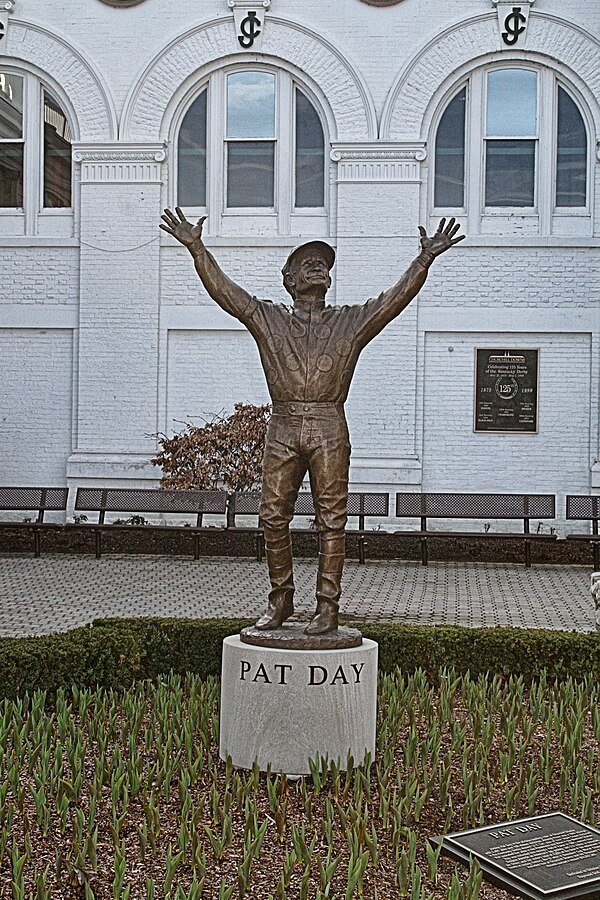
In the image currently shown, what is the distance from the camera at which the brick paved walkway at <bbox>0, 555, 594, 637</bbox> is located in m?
12.5

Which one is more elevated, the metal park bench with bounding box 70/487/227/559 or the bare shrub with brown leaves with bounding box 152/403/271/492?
the bare shrub with brown leaves with bounding box 152/403/271/492

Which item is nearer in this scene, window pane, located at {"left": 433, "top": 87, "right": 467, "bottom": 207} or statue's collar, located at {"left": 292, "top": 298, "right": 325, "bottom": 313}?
statue's collar, located at {"left": 292, "top": 298, "right": 325, "bottom": 313}

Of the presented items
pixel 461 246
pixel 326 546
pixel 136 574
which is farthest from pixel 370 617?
pixel 461 246

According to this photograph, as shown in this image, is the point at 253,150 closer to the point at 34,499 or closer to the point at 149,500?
the point at 149,500

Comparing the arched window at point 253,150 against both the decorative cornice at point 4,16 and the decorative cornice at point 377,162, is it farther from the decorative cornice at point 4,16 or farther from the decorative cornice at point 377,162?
the decorative cornice at point 4,16

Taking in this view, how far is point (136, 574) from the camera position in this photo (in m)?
15.9

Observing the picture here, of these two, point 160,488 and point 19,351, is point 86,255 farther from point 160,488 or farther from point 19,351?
point 160,488

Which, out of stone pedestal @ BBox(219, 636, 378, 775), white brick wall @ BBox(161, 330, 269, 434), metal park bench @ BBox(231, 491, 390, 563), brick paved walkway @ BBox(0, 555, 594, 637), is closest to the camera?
stone pedestal @ BBox(219, 636, 378, 775)

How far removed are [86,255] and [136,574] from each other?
6.20 m

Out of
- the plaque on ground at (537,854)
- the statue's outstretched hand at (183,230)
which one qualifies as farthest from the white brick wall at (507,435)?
the plaque on ground at (537,854)

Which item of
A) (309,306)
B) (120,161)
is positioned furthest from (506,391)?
(309,306)

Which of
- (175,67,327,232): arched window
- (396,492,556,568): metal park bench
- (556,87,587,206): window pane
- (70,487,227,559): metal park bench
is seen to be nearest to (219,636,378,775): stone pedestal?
(70,487,227,559): metal park bench

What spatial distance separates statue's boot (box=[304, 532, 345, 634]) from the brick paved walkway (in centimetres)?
453

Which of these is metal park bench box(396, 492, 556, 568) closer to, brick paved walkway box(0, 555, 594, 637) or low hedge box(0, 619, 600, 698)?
brick paved walkway box(0, 555, 594, 637)
